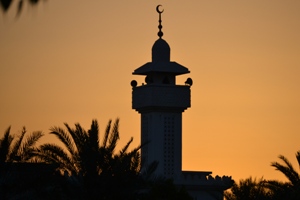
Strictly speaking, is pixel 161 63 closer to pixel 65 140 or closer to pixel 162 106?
pixel 162 106

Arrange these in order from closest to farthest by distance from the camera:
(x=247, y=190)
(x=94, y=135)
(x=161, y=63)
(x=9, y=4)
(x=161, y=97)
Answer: (x=9, y=4) → (x=94, y=135) → (x=247, y=190) → (x=161, y=97) → (x=161, y=63)

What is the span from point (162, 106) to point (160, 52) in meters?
4.00

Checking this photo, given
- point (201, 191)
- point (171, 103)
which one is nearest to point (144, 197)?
point (201, 191)

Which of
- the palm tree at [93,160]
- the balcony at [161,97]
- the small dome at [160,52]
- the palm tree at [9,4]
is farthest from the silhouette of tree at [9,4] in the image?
the small dome at [160,52]

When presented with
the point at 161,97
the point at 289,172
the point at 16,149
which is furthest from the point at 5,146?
the point at 161,97

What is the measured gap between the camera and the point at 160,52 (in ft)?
223

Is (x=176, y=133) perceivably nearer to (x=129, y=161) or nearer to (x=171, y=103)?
(x=171, y=103)

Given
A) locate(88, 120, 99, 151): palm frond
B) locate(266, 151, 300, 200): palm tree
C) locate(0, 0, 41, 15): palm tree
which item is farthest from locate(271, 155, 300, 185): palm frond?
locate(0, 0, 41, 15): palm tree

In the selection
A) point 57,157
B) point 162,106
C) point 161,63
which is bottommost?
point 57,157

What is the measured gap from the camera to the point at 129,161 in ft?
102

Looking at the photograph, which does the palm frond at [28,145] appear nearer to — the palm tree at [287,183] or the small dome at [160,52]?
the palm tree at [287,183]

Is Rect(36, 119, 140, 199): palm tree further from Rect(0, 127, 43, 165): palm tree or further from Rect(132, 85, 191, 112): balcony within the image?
Rect(132, 85, 191, 112): balcony

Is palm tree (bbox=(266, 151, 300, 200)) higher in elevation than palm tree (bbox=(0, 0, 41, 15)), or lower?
higher

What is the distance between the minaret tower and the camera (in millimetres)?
67438
